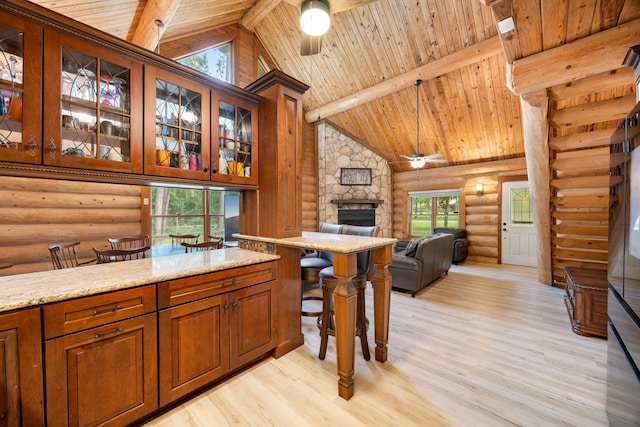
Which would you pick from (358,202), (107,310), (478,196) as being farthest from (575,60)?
(358,202)

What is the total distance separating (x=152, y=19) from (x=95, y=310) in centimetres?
368

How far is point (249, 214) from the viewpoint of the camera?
2664 mm

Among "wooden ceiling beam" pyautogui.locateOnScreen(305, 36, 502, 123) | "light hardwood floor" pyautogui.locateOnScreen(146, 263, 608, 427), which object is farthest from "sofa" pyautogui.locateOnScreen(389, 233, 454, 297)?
"wooden ceiling beam" pyautogui.locateOnScreen(305, 36, 502, 123)

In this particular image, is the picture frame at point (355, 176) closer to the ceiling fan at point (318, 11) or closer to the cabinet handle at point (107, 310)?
the ceiling fan at point (318, 11)

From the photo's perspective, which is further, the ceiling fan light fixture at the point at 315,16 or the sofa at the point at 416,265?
the sofa at the point at 416,265

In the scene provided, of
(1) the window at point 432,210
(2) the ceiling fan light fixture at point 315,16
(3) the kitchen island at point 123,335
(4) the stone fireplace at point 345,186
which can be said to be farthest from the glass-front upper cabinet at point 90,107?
(1) the window at point 432,210

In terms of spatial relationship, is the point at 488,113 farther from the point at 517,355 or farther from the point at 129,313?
the point at 129,313

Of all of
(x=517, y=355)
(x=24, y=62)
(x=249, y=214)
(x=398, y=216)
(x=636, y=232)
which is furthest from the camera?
(x=398, y=216)

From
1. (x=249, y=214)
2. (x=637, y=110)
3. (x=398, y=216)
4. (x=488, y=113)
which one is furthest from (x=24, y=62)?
(x=398, y=216)

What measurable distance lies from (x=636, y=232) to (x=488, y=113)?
200 inches

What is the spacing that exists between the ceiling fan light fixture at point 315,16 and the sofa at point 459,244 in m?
5.48

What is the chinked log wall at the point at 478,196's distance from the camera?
658 centimetres

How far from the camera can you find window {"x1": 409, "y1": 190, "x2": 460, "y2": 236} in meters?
7.55

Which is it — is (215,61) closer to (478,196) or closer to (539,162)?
(539,162)
